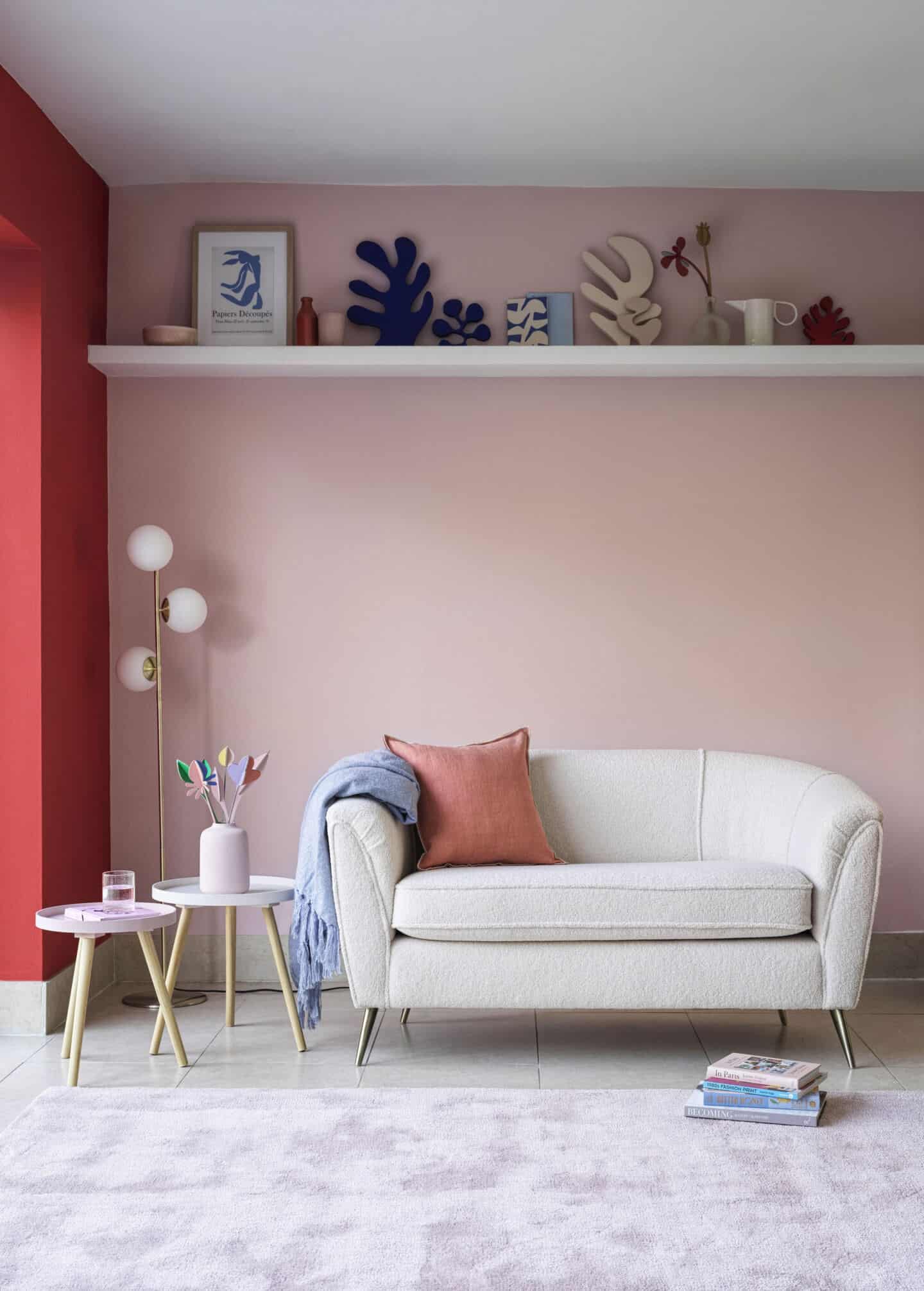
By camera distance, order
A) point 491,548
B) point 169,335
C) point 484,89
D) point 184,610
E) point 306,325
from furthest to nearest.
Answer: point 491,548, point 306,325, point 169,335, point 184,610, point 484,89

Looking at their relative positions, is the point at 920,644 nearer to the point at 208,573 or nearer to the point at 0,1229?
the point at 208,573

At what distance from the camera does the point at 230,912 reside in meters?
3.97

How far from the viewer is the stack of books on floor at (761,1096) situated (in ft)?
9.54

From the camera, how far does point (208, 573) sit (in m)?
4.58

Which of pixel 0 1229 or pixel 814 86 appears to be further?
pixel 814 86

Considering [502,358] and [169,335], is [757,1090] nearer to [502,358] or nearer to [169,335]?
[502,358]

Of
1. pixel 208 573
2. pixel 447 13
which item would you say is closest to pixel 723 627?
pixel 208 573

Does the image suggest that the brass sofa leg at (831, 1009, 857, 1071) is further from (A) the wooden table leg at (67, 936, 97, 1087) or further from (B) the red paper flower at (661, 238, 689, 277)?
(B) the red paper flower at (661, 238, 689, 277)

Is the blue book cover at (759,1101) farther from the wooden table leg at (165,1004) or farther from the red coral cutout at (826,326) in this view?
the red coral cutout at (826,326)

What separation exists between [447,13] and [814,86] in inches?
47.3

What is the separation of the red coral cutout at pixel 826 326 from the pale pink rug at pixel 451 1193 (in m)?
2.67

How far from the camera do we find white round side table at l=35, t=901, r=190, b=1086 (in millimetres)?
3275

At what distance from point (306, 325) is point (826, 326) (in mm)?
1892

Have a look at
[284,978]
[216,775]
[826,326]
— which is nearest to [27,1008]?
[284,978]
